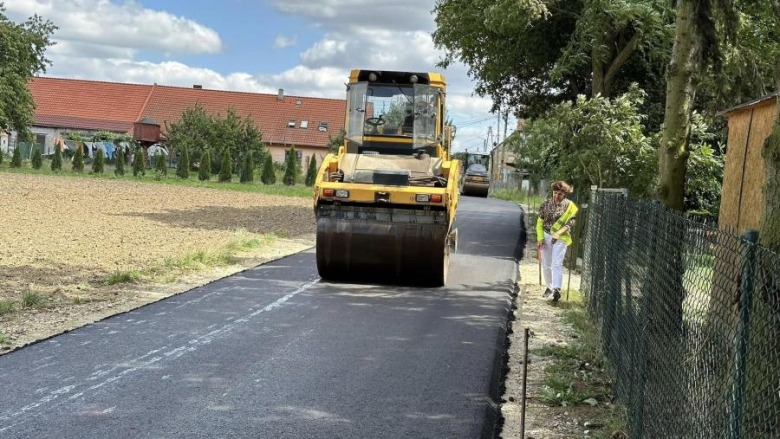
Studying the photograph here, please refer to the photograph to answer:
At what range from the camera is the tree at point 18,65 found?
55781 mm

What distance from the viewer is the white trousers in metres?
14.0

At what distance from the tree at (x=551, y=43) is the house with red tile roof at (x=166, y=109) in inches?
2006

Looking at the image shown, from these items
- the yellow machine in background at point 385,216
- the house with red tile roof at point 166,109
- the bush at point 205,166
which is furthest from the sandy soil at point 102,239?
the house with red tile roof at point 166,109

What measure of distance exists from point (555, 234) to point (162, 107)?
74.2 m

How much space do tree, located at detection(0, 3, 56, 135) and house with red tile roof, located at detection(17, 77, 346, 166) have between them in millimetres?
21484

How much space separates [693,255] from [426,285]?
10.0m

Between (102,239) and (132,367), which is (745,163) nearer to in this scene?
(132,367)

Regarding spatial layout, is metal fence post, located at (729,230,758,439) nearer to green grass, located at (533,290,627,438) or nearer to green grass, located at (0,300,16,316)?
green grass, located at (533,290,627,438)

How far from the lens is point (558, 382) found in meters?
8.59

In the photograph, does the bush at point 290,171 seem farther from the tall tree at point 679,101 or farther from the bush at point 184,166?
the tall tree at point 679,101

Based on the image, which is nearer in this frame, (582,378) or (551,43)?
(582,378)

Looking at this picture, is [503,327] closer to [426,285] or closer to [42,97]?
[426,285]

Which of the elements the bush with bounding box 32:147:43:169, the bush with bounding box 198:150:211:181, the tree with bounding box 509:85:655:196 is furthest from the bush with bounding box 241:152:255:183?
the tree with bounding box 509:85:655:196

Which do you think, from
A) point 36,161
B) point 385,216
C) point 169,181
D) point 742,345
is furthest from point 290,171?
point 742,345
